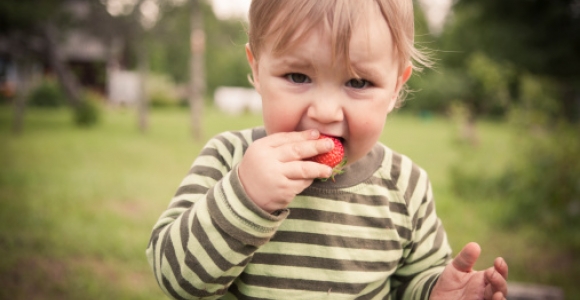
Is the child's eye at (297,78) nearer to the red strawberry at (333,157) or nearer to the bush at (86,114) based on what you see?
the red strawberry at (333,157)

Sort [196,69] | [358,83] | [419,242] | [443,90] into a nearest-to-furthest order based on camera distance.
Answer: [358,83], [419,242], [196,69], [443,90]

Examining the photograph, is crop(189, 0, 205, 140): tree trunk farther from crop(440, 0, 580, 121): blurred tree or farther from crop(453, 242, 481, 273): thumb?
crop(453, 242, 481, 273): thumb

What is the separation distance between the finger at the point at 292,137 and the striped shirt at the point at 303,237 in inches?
4.4

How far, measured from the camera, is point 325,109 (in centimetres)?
105

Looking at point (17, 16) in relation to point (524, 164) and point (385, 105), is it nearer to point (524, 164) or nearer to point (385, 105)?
point (524, 164)

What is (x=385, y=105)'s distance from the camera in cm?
117

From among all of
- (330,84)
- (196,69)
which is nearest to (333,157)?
(330,84)

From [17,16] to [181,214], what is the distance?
39.8ft

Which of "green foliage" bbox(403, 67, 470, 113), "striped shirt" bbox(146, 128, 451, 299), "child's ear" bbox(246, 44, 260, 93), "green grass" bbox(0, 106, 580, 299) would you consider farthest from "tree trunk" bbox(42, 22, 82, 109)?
"striped shirt" bbox(146, 128, 451, 299)

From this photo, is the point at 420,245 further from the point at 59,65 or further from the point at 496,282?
the point at 59,65

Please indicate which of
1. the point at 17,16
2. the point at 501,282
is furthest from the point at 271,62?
the point at 17,16

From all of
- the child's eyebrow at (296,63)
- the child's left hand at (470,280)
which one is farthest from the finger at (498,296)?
the child's eyebrow at (296,63)

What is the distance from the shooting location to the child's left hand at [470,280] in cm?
116

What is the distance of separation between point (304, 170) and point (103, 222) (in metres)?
3.79
